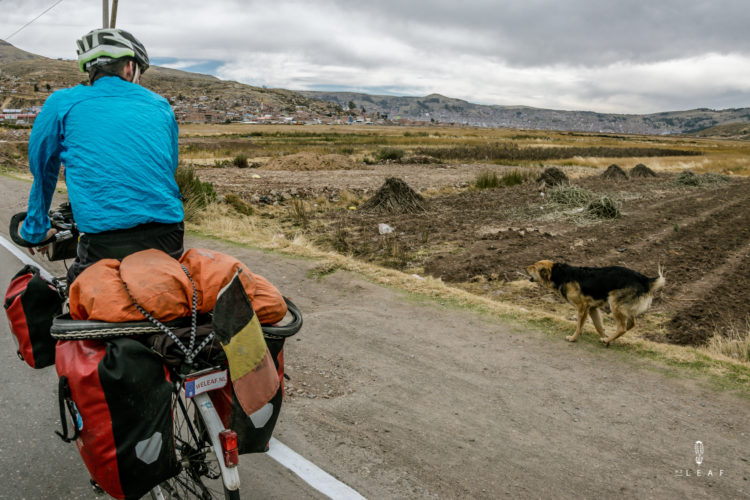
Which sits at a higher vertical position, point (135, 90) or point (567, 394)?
point (135, 90)

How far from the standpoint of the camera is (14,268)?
814cm

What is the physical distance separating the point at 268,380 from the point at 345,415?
190cm

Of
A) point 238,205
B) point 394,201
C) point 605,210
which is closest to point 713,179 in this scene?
point 605,210

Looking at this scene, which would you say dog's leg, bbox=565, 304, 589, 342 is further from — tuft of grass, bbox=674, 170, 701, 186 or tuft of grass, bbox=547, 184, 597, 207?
tuft of grass, bbox=674, 170, 701, 186

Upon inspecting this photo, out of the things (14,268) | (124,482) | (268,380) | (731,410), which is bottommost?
(14,268)

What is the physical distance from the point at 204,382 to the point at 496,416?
261 centimetres

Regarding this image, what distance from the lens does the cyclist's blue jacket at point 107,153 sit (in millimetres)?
2582

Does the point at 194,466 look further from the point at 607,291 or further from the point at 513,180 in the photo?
the point at 513,180

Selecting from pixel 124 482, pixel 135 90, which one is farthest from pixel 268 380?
pixel 135 90

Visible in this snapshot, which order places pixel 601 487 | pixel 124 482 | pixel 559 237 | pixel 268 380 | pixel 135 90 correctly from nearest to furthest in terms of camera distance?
1. pixel 124 482
2. pixel 268 380
3. pixel 135 90
4. pixel 601 487
5. pixel 559 237

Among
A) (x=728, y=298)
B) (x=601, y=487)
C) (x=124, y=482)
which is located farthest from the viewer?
(x=728, y=298)

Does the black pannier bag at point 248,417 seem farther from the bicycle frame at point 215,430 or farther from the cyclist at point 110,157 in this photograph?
the cyclist at point 110,157

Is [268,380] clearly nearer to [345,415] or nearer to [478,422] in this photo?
[345,415]

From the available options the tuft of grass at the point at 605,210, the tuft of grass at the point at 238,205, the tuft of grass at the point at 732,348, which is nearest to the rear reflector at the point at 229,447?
the tuft of grass at the point at 732,348
